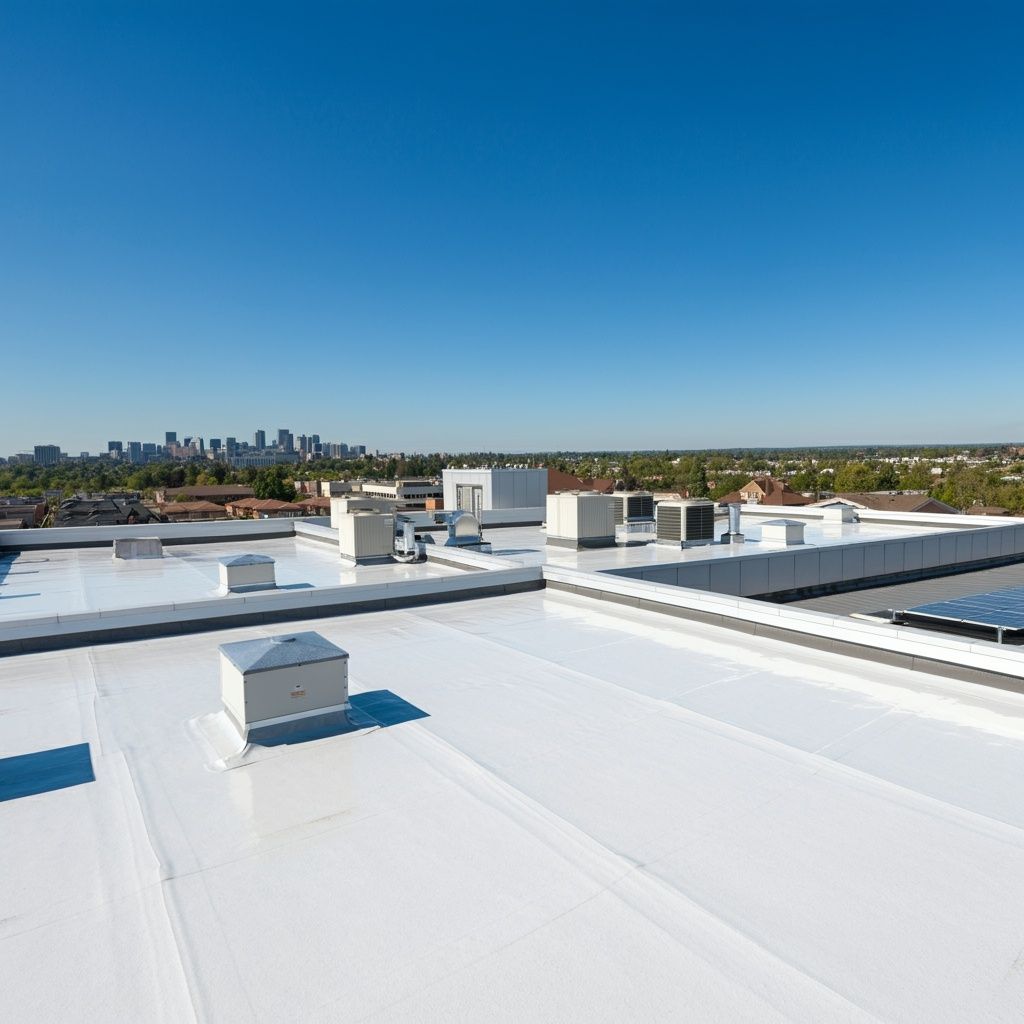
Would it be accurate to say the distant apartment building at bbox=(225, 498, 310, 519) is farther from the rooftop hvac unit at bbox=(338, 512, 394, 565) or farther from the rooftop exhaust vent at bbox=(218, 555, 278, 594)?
the rooftop exhaust vent at bbox=(218, 555, 278, 594)

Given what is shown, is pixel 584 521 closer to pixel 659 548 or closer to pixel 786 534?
pixel 659 548

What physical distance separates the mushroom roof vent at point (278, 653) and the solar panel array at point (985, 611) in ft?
32.2

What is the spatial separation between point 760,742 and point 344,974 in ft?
15.5

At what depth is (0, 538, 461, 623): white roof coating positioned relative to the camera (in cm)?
1491

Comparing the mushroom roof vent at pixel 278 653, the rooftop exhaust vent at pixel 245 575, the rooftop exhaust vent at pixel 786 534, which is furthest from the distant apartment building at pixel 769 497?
the mushroom roof vent at pixel 278 653

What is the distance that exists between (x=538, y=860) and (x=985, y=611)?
1043 cm

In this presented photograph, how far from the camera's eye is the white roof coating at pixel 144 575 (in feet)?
48.9

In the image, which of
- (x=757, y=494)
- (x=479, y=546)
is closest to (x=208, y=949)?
(x=479, y=546)

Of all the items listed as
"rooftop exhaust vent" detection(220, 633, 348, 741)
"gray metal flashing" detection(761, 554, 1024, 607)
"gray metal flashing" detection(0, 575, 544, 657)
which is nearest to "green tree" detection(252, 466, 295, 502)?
"gray metal flashing" detection(761, 554, 1024, 607)

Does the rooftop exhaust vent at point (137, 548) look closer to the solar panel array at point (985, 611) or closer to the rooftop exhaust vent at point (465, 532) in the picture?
the rooftop exhaust vent at point (465, 532)

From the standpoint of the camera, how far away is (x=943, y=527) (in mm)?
26094

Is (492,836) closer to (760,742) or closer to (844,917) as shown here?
(844,917)

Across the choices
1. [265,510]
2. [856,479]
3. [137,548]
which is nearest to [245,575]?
[137,548]

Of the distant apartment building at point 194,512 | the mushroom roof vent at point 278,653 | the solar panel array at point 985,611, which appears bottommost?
the distant apartment building at point 194,512
